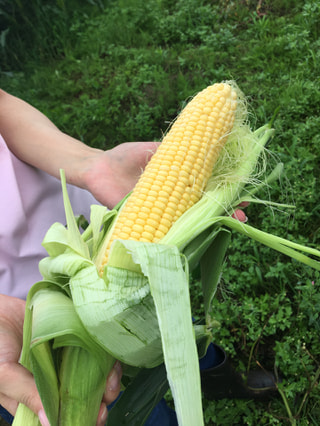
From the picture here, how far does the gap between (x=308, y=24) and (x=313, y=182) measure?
1.73m

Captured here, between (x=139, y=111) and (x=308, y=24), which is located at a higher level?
(x=308, y=24)

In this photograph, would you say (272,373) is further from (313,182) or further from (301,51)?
(301,51)

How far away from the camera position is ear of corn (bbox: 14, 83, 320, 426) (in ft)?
3.39

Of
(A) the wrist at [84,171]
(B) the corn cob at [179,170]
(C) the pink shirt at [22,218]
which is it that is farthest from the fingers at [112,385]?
(A) the wrist at [84,171]

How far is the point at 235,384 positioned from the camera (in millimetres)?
2102

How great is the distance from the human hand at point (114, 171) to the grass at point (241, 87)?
35 centimetres

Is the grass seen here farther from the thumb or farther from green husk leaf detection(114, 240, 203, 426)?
the thumb

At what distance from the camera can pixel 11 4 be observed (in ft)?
14.6

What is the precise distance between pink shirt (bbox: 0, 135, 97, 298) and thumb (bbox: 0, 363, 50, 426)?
475 millimetres

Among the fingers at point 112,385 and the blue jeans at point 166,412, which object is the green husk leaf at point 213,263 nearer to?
the fingers at point 112,385

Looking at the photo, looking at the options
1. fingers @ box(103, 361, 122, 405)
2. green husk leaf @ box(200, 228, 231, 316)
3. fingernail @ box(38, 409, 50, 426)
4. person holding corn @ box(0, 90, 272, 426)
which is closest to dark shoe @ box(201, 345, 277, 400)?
person holding corn @ box(0, 90, 272, 426)

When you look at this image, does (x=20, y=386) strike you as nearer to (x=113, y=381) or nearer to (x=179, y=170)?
(x=113, y=381)

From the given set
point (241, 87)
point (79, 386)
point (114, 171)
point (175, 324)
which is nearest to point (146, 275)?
point (175, 324)

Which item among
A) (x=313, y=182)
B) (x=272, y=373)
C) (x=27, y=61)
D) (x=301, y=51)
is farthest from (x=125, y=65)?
(x=272, y=373)
